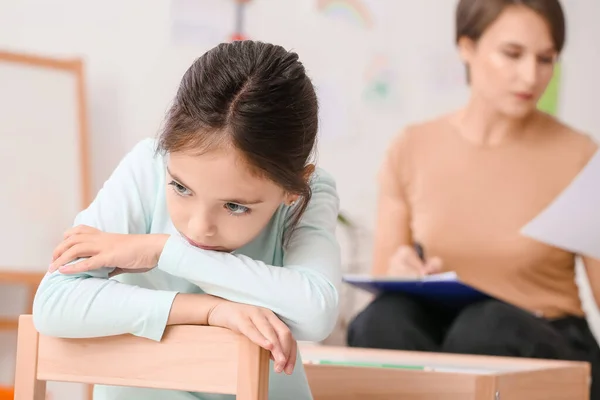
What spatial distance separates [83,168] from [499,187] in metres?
1.13

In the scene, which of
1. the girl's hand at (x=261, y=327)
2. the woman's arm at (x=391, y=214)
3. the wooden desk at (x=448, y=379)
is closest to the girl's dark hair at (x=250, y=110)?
the girl's hand at (x=261, y=327)

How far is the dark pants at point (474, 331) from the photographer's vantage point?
1548 millimetres

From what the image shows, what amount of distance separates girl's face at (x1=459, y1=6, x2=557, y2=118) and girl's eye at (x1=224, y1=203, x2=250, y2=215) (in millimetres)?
1062

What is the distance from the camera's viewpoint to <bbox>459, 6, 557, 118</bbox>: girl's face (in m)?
1.77

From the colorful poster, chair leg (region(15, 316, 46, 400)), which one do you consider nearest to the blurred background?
the colorful poster

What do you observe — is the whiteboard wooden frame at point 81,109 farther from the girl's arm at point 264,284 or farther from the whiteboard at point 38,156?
the girl's arm at point 264,284

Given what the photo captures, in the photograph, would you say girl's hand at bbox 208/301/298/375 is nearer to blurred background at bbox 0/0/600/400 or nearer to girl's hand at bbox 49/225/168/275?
girl's hand at bbox 49/225/168/275

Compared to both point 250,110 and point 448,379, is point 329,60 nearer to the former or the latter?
point 448,379

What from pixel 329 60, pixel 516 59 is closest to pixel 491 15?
pixel 516 59

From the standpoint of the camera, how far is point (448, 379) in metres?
1.09

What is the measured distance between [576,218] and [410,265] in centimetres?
33

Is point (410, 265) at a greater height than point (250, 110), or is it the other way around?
point (250, 110)

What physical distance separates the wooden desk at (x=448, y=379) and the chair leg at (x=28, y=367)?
434mm

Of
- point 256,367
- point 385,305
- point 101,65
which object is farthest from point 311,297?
point 101,65
